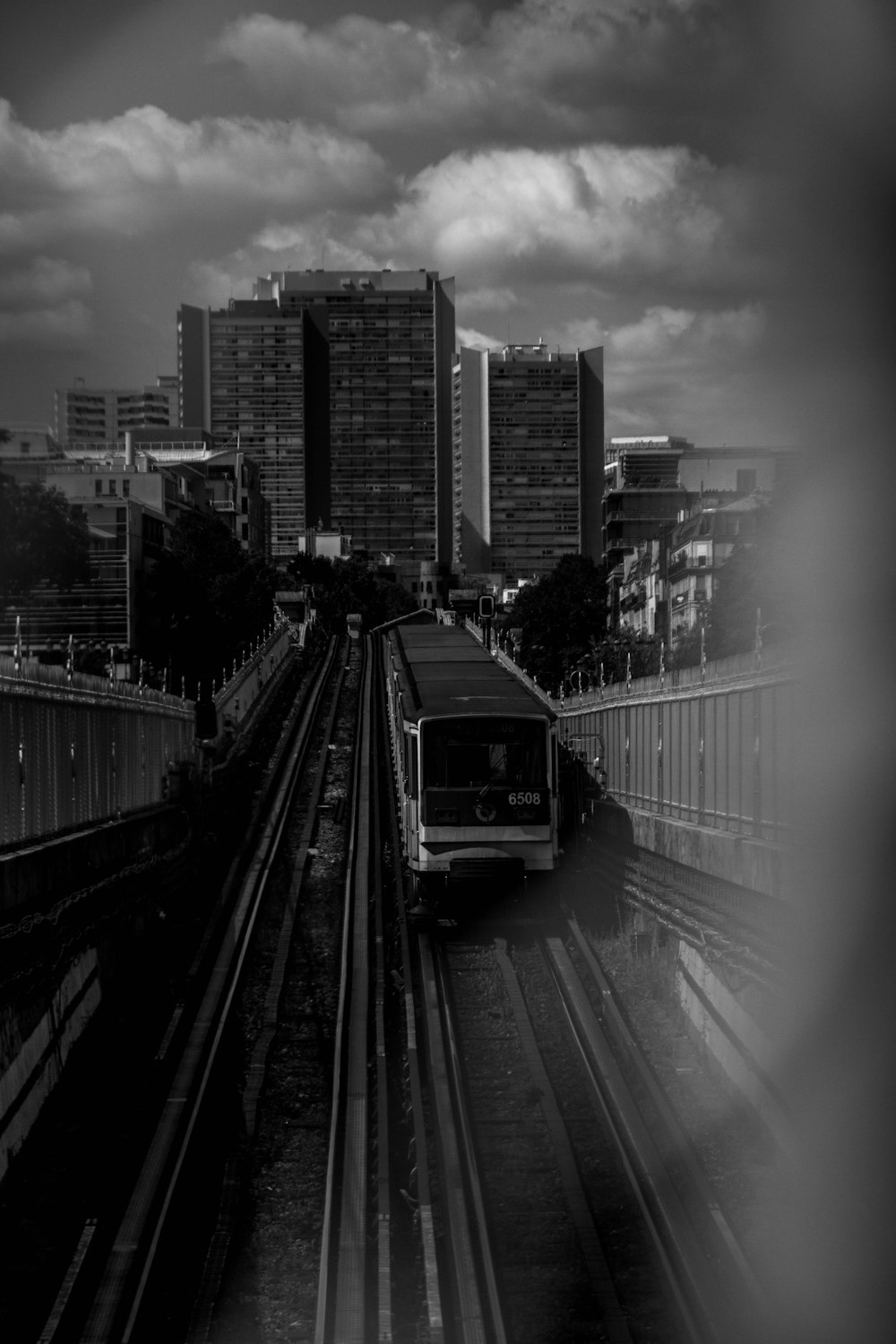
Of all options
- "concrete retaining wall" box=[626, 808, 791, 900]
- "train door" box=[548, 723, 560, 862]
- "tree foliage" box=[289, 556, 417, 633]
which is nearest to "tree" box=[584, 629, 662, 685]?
"concrete retaining wall" box=[626, 808, 791, 900]

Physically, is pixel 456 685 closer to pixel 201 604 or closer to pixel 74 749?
pixel 74 749

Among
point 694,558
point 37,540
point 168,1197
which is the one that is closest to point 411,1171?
point 168,1197

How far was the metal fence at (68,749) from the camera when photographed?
60.6 ft

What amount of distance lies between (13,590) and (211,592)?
42471 mm

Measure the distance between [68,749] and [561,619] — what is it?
3233 inches

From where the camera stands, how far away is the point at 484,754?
24.5 m

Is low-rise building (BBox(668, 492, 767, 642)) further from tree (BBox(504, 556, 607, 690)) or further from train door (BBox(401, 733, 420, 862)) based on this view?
train door (BBox(401, 733, 420, 862))

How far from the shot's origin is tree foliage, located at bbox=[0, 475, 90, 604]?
34.2 metres

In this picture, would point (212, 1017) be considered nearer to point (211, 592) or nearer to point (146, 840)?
point (146, 840)

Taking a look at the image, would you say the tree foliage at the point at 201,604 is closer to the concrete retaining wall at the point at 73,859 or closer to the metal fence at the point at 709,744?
the metal fence at the point at 709,744

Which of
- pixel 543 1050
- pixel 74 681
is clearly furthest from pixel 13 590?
pixel 543 1050

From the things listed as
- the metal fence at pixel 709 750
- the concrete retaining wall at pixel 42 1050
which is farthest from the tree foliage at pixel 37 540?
the metal fence at pixel 709 750

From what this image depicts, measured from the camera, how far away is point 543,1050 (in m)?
17.7

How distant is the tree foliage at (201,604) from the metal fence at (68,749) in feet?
134
